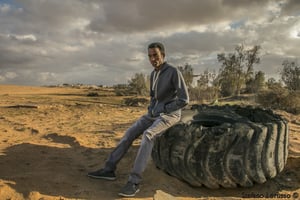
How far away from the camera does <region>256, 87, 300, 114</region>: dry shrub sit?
13172 millimetres

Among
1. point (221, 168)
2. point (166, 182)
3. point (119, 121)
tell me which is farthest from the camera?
point (119, 121)

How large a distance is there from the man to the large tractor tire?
0.19 meters

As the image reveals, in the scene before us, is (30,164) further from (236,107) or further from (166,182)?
(236,107)

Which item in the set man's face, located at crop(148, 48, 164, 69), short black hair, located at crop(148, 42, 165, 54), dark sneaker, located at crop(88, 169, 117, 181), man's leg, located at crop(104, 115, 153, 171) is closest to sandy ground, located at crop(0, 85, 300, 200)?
dark sneaker, located at crop(88, 169, 117, 181)

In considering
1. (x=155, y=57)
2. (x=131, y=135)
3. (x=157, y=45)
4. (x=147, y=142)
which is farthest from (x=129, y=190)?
(x=157, y=45)

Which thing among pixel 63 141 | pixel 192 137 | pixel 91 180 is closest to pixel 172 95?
pixel 192 137

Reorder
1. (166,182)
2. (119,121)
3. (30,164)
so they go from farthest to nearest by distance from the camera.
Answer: (119,121) → (30,164) → (166,182)

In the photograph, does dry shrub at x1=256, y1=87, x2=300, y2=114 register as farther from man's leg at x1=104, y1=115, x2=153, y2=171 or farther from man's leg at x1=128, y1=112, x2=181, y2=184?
man's leg at x1=128, y1=112, x2=181, y2=184

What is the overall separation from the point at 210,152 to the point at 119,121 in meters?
4.86

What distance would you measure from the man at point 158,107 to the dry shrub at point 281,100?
9647mm

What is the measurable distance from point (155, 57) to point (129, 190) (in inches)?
63.2

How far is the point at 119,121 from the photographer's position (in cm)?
863

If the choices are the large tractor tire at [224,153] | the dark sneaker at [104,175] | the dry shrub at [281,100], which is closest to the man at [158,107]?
the dark sneaker at [104,175]

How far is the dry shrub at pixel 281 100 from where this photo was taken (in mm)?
13172
